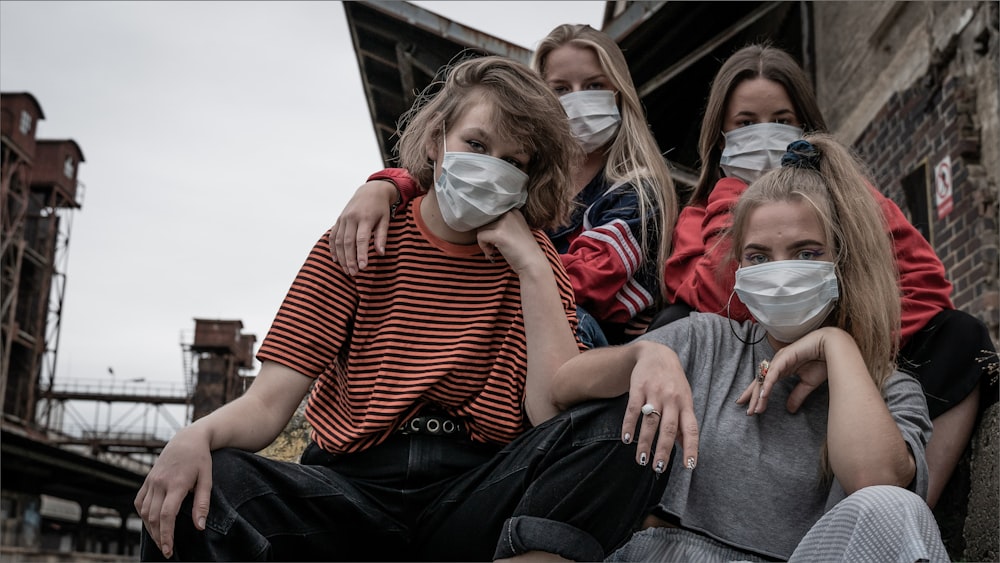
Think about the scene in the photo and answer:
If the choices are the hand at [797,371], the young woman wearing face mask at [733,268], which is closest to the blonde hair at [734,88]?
the young woman wearing face mask at [733,268]

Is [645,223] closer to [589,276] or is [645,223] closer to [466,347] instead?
[589,276]

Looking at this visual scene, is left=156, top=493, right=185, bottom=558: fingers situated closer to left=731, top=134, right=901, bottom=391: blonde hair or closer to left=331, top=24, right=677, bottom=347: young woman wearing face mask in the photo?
left=331, top=24, right=677, bottom=347: young woman wearing face mask

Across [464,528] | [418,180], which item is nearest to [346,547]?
[464,528]

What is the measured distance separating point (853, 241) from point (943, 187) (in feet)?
13.2

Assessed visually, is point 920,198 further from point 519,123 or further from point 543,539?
Result: point 543,539

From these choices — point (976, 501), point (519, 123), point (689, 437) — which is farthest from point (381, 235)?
point (976, 501)

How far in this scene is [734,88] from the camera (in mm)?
3225

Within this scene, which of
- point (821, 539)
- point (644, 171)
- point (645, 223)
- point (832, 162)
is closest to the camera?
point (821, 539)

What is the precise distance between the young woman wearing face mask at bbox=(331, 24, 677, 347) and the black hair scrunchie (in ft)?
1.83

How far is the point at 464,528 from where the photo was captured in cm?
204

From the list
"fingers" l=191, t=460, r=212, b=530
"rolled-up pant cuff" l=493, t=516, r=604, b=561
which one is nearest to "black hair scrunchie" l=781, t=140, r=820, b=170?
"rolled-up pant cuff" l=493, t=516, r=604, b=561

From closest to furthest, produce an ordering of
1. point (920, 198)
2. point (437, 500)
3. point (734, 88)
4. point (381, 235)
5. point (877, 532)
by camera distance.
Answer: point (877, 532)
point (437, 500)
point (381, 235)
point (734, 88)
point (920, 198)

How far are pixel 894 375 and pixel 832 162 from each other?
1.84ft

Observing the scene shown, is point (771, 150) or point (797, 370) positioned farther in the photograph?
point (771, 150)
